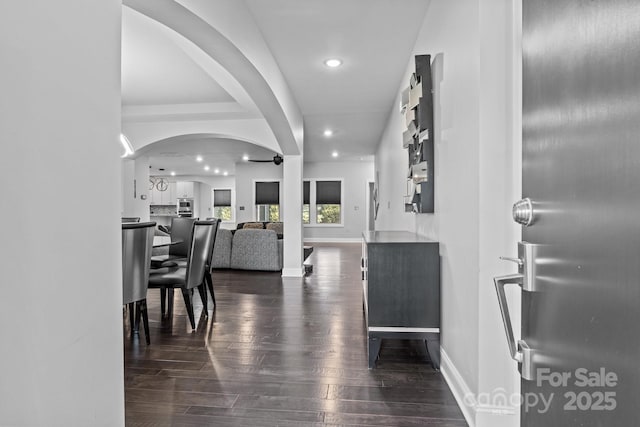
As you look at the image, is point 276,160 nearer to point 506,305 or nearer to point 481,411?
point 481,411

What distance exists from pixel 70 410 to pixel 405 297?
1.99 m

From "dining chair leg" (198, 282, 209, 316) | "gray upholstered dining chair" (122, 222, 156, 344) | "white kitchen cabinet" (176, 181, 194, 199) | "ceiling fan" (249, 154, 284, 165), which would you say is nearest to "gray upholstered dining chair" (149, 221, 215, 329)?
"dining chair leg" (198, 282, 209, 316)

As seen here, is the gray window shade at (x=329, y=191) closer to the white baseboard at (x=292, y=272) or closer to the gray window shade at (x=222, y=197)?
the gray window shade at (x=222, y=197)

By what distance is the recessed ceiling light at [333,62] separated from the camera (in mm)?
3719

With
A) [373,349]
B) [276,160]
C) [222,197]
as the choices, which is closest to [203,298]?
[373,349]

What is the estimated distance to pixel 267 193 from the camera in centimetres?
1220

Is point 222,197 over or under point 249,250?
over

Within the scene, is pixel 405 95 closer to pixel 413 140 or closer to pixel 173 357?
pixel 413 140

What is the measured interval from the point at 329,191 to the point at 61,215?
37.3 ft

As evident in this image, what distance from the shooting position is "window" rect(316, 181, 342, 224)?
1198cm

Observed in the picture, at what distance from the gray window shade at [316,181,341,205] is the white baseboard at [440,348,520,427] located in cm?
1013

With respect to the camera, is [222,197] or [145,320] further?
[222,197]

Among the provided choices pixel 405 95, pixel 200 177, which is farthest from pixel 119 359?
pixel 200 177

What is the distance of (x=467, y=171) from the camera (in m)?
1.78
